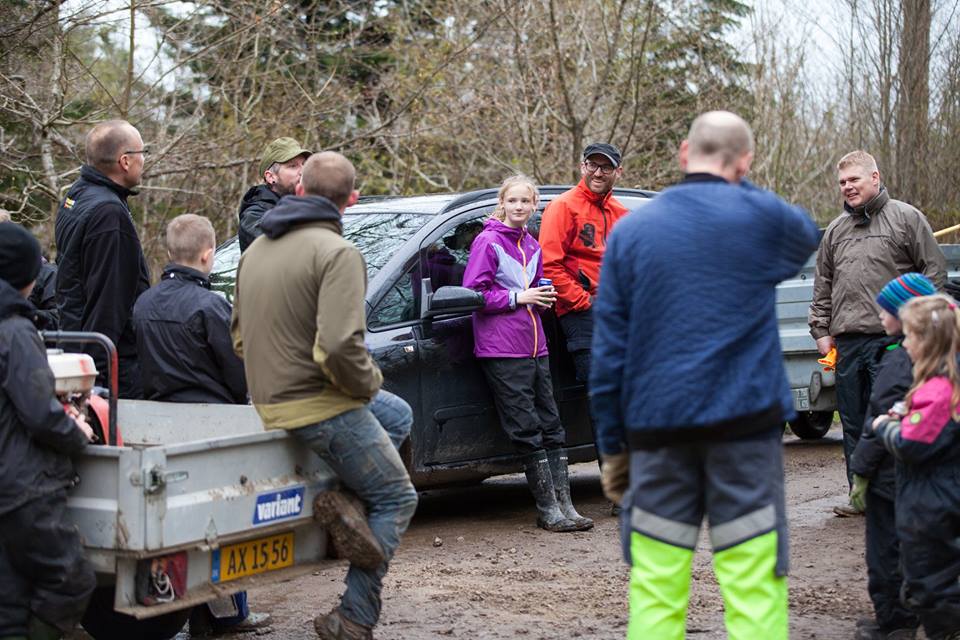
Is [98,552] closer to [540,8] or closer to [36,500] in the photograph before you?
[36,500]

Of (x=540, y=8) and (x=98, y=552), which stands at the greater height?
(x=540, y=8)

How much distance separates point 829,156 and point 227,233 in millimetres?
13238

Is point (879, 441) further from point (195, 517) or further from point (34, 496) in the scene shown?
point (34, 496)

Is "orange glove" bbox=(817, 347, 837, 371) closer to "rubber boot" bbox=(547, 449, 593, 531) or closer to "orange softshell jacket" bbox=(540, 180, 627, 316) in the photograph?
"orange softshell jacket" bbox=(540, 180, 627, 316)

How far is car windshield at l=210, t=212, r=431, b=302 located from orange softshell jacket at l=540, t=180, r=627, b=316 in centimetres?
79

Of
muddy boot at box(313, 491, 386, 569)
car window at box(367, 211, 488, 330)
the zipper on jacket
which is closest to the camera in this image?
muddy boot at box(313, 491, 386, 569)

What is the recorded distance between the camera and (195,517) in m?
4.53

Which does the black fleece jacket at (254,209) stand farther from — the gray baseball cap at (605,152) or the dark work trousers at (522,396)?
the gray baseball cap at (605,152)

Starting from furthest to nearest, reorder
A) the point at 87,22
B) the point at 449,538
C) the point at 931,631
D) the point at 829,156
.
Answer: the point at 829,156
the point at 87,22
the point at 449,538
the point at 931,631

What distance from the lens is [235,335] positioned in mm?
5406

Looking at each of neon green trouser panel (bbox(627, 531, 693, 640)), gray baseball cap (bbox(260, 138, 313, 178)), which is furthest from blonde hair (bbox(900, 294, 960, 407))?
gray baseball cap (bbox(260, 138, 313, 178))

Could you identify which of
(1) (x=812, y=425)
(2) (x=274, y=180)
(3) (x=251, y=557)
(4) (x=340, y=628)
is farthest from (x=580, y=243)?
(1) (x=812, y=425)

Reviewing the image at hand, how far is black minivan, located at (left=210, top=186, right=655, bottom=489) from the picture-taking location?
24.3 feet

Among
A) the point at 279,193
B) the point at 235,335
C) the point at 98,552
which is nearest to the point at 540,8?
the point at 279,193
